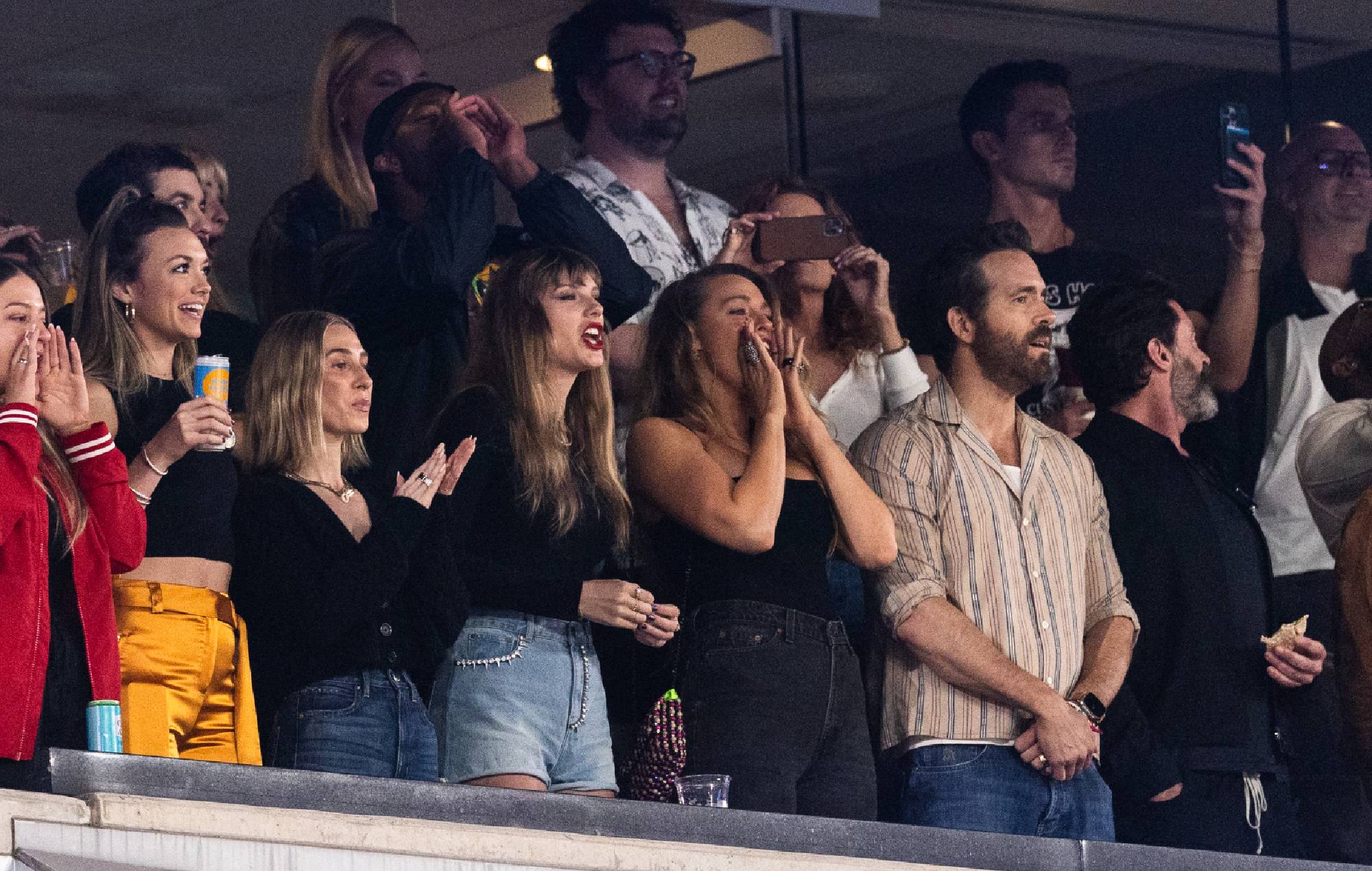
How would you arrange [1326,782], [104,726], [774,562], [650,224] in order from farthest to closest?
1. [650,224]
2. [1326,782]
3. [774,562]
4. [104,726]

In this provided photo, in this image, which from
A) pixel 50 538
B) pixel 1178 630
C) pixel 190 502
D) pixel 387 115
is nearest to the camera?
pixel 50 538

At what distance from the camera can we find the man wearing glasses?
15.6 feet

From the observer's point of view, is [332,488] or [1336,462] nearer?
[332,488]

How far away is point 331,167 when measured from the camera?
4.79 m

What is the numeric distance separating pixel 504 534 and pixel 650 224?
1209 millimetres

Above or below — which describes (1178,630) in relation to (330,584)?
below

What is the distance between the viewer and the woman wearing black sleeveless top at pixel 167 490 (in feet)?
11.6

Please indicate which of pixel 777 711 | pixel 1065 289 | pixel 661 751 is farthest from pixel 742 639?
pixel 1065 289

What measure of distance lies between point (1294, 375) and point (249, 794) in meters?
3.32

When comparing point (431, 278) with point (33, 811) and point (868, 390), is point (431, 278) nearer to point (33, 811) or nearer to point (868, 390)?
point (868, 390)

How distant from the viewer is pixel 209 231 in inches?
173

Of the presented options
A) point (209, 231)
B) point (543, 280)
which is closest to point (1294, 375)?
point (543, 280)

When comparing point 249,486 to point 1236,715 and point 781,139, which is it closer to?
point 1236,715

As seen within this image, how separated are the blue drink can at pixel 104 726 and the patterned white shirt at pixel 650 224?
186cm
